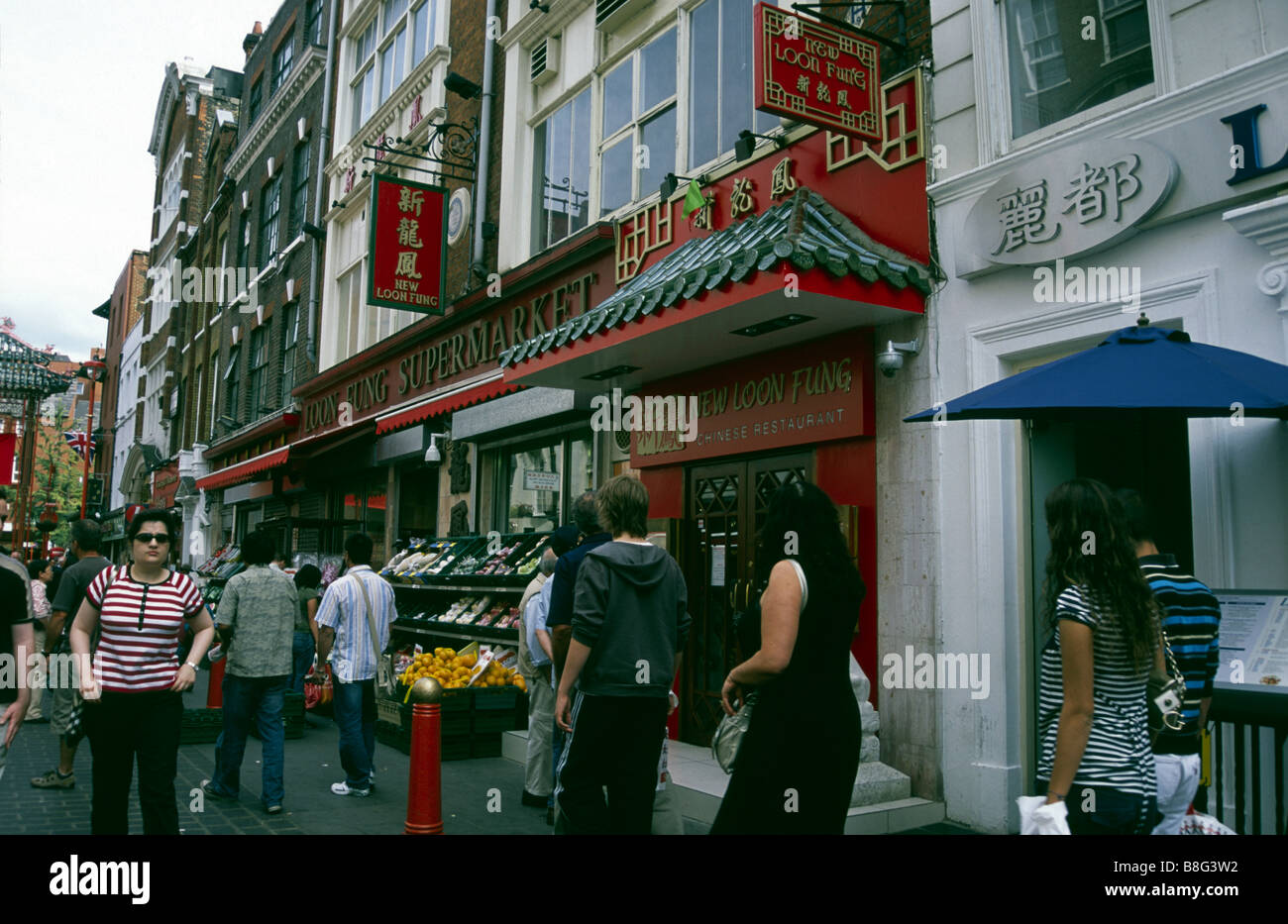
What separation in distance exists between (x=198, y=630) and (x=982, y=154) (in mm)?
5813

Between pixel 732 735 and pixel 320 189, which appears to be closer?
pixel 732 735

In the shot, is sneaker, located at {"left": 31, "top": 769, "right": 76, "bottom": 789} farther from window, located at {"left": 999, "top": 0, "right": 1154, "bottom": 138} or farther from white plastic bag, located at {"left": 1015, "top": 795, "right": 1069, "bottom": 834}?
window, located at {"left": 999, "top": 0, "right": 1154, "bottom": 138}

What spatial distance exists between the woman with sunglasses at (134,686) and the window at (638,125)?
7.06 meters

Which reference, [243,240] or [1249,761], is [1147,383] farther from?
[243,240]

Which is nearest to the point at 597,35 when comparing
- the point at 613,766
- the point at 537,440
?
the point at 537,440

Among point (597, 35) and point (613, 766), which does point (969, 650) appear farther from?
point (597, 35)

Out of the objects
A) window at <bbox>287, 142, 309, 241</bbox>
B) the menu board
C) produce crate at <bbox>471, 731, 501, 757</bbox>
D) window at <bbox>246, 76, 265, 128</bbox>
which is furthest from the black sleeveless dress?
window at <bbox>246, 76, 265, 128</bbox>

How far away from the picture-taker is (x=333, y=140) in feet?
63.2

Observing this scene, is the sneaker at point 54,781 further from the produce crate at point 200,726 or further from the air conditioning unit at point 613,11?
the air conditioning unit at point 613,11

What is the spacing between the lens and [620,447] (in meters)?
10.1

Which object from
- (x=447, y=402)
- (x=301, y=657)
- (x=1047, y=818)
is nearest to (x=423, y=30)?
(x=447, y=402)

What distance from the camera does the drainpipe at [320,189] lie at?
61.7ft

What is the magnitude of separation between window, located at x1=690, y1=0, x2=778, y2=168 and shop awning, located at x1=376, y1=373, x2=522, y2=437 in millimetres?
3222

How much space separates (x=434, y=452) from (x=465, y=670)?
15.4ft
